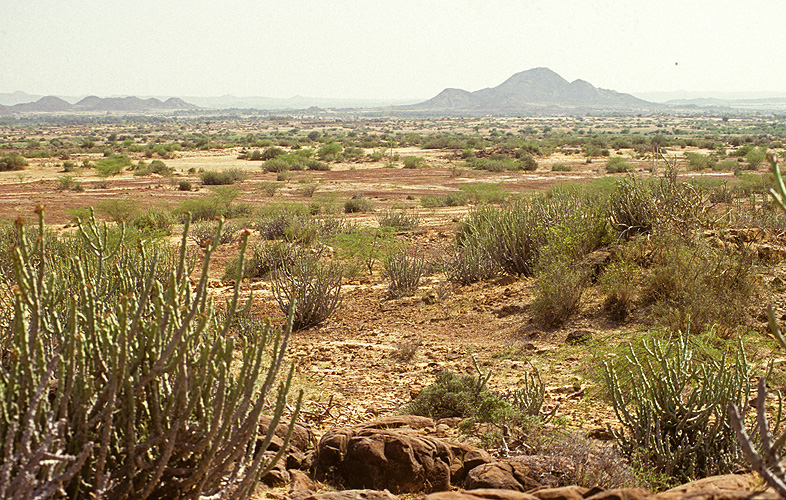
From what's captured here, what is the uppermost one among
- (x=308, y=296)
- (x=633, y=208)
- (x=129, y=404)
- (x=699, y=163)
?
(x=129, y=404)

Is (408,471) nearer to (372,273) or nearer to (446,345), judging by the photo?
(446,345)

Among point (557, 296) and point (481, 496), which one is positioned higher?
point (481, 496)

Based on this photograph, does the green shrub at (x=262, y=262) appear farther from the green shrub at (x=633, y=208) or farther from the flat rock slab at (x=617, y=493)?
the flat rock slab at (x=617, y=493)

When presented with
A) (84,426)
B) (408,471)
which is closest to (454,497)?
(408,471)

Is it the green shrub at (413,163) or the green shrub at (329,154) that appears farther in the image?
the green shrub at (329,154)

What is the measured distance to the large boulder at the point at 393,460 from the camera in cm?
426

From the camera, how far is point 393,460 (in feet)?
14.1

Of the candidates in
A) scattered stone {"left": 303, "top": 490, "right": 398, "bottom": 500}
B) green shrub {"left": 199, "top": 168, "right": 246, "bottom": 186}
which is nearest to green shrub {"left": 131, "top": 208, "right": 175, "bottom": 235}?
green shrub {"left": 199, "top": 168, "right": 246, "bottom": 186}

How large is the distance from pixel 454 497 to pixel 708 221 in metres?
8.42

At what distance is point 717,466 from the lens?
438cm

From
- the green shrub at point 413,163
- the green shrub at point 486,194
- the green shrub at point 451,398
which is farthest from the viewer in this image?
the green shrub at point 413,163

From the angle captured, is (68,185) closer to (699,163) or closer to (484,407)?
(484,407)

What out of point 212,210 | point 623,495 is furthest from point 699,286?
point 212,210

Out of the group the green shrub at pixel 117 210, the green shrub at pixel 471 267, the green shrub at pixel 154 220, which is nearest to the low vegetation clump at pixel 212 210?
the green shrub at pixel 154 220
